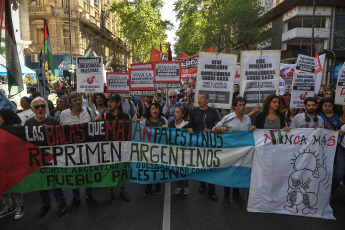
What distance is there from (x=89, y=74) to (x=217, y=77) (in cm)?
328

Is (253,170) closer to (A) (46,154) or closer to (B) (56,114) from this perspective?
(A) (46,154)

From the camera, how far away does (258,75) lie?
493 centimetres

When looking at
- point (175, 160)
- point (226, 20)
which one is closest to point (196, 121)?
point (175, 160)

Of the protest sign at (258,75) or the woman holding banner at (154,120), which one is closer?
the woman holding banner at (154,120)

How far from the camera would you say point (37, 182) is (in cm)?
398

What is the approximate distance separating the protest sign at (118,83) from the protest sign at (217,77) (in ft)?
9.92

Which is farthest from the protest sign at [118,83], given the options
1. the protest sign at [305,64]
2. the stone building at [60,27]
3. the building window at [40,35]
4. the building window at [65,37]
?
the building window at [40,35]

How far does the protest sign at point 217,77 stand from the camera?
16.7 ft

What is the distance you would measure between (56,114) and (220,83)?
4.07 meters

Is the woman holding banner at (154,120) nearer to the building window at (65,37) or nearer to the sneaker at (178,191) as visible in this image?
the sneaker at (178,191)

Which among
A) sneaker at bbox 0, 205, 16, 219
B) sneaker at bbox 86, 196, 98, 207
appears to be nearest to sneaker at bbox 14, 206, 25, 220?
sneaker at bbox 0, 205, 16, 219

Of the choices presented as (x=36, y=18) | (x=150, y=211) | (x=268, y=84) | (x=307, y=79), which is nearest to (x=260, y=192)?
(x=150, y=211)

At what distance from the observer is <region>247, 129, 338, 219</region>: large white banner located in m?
3.78

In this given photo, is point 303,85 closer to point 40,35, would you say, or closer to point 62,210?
point 62,210
